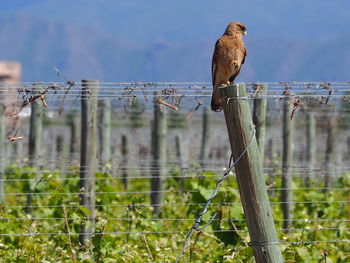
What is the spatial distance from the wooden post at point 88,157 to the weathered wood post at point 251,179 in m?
3.04

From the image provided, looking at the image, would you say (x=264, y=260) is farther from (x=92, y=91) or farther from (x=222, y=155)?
(x=222, y=155)

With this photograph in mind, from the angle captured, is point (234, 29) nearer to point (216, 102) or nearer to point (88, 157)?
point (216, 102)

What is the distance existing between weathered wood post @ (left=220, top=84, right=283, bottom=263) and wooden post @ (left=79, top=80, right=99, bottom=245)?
3.04m

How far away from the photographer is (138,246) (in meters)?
8.80

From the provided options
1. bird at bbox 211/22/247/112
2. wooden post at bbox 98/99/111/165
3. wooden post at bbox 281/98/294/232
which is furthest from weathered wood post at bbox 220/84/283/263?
wooden post at bbox 98/99/111/165

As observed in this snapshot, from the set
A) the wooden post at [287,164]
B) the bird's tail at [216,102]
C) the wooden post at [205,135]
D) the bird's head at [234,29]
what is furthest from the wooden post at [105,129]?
the bird's tail at [216,102]

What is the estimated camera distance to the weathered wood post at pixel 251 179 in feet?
19.3

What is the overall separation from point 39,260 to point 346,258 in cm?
297

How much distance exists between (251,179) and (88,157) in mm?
3507

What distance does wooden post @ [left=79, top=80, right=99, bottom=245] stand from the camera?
8.82 meters

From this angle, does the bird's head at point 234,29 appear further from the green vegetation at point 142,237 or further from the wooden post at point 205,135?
Answer: the wooden post at point 205,135

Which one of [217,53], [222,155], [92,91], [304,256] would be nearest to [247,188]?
[304,256]

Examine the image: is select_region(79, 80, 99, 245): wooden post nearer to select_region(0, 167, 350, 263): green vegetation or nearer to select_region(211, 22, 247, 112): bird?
select_region(0, 167, 350, 263): green vegetation

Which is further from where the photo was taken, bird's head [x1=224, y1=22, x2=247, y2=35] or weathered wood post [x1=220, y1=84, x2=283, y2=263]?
bird's head [x1=224, y1=22, x2=247, y2=35]
